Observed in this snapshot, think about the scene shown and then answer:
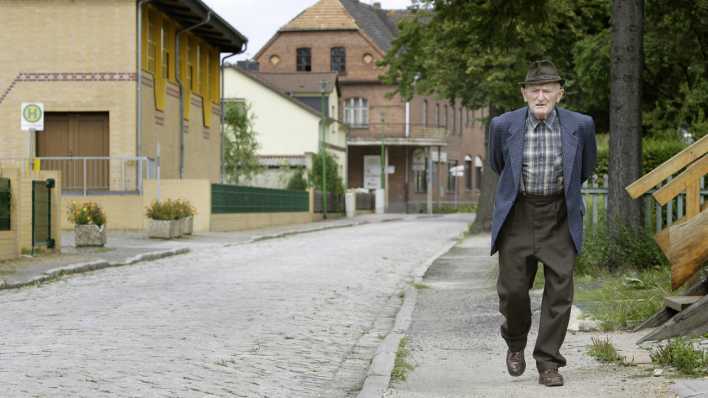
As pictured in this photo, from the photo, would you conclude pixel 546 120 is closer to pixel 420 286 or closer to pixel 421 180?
pixel 420 286

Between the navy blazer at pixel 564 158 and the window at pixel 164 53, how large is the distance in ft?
101

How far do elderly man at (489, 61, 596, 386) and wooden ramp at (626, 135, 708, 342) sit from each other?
1609mm

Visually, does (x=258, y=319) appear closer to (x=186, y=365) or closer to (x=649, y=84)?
(x=186, y=365)

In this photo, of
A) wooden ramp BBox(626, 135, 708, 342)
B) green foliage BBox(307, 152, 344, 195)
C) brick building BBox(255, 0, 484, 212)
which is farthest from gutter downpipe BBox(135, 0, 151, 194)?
brick building BBox(255, 0, 484, 212)

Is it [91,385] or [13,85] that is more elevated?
[13,85]

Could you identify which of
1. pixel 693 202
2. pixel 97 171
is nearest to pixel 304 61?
pixel 97 171

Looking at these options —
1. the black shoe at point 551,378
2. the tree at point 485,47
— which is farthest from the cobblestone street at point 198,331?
the tree at point 485,47

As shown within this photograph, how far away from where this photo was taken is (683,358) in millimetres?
7609

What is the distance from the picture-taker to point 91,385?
7.38 metres

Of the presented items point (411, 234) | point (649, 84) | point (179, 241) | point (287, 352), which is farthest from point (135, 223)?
point (287, 352)

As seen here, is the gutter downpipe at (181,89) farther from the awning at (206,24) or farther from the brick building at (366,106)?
the brick building at (366,106)

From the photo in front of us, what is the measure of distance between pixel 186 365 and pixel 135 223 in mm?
25037

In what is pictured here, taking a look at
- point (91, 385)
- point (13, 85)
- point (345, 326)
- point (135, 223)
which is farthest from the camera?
point (13, 85)

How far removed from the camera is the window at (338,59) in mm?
82625
